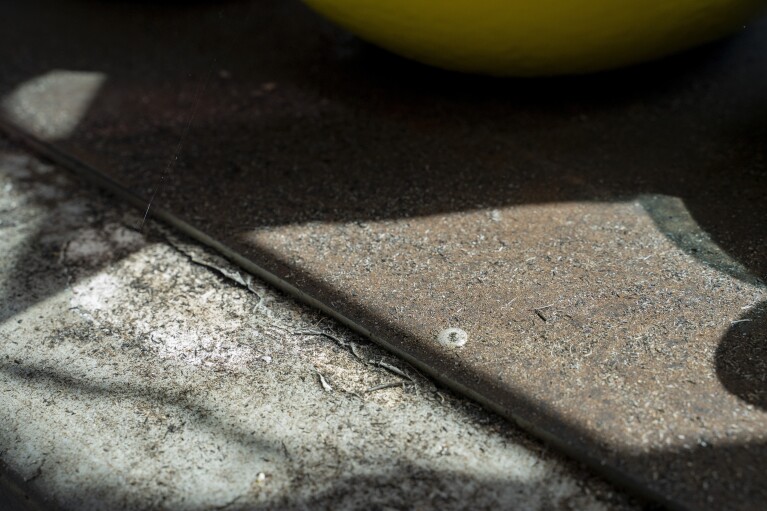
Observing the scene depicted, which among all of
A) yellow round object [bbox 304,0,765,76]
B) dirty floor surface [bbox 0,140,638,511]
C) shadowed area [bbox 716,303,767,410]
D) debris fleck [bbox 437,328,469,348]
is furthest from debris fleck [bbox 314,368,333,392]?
yellow round object [bbox 304,0,765,76]

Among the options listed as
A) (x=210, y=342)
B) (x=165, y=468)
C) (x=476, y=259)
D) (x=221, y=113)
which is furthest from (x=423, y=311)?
Result: (x=221, y=113)

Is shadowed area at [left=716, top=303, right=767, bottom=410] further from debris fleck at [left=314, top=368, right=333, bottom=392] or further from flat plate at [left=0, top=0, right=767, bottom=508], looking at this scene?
debris fleck at [left=314, top=368, right=333, bottom=392]

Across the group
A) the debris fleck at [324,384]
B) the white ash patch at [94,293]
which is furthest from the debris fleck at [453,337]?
the white ash patch at [94,293]

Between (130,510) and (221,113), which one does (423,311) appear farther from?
(221,113)

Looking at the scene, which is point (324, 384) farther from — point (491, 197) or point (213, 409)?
point (491, 197)

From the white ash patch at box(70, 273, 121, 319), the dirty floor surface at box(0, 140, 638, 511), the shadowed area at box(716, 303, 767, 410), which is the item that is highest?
the shadowed area at box(716, 303, 767, 410)

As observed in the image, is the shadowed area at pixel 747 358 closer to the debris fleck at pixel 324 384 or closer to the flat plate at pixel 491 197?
the flat plate at pixel 491 197
